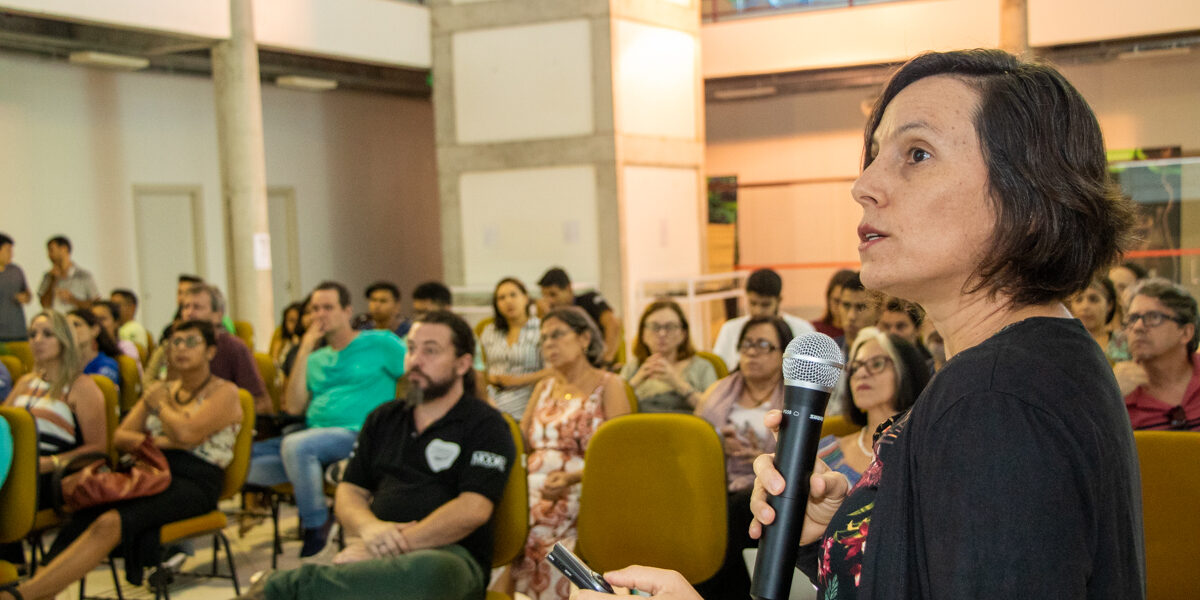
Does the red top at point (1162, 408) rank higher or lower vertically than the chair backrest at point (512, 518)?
higher

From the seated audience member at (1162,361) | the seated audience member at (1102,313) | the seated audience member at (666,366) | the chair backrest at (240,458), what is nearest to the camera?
the seated audience member at (1162,361)

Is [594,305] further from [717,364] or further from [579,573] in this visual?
[579,573]

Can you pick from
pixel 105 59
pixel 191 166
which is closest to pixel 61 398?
pixel 105 59

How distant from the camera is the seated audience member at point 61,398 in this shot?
4.67 m

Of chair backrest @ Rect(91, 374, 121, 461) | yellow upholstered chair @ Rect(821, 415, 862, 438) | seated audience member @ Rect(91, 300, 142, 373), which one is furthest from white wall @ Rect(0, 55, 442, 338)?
yellow upholstered chair @ Rect(821, 415, 862, 438)

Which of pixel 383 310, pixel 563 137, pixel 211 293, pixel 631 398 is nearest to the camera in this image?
pixel 631 398

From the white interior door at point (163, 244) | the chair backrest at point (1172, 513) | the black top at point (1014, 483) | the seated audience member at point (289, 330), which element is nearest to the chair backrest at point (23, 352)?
the seated audience member at point (289, 330)

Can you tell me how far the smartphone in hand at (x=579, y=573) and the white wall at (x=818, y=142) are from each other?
32.7ft

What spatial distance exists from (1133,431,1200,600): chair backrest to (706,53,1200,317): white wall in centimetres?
798

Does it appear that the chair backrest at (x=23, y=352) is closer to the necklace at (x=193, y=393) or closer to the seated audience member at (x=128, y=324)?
the seated audience member at (x=128, y=324)

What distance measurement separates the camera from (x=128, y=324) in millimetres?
8180

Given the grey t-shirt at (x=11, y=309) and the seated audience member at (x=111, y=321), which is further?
the grey t-shirt at (x=11, y=309)

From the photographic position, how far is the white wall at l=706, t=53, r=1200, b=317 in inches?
482

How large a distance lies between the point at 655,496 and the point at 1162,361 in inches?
82.1
